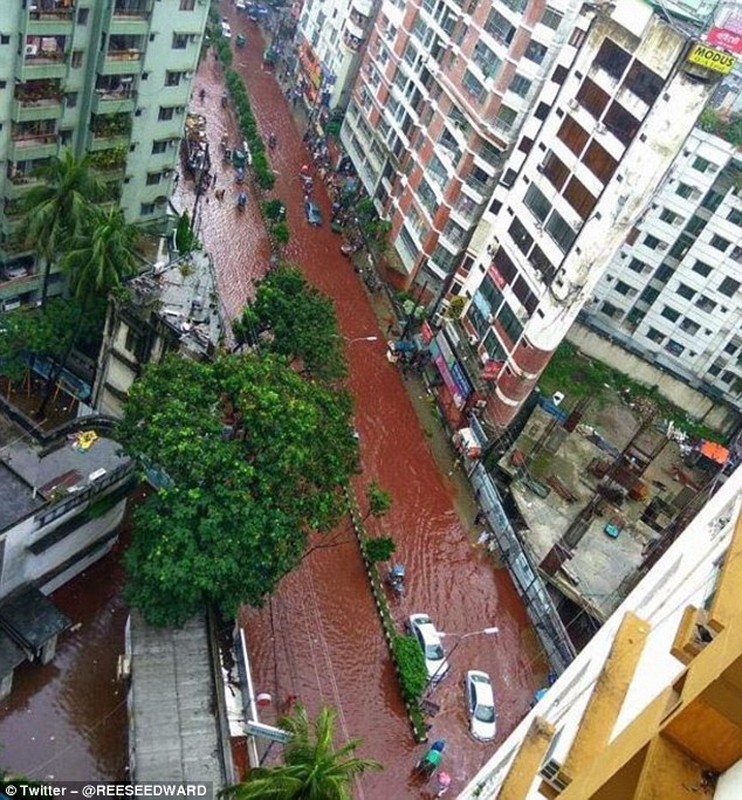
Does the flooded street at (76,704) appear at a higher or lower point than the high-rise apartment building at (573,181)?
lower

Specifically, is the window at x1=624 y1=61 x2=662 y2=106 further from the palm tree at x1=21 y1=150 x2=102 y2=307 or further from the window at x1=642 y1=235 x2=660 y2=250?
the palm tree at x1=21 y1=150 x2=102 y2=307

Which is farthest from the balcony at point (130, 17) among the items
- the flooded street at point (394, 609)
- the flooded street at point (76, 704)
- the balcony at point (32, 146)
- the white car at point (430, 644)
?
the white car at point (430, 644)

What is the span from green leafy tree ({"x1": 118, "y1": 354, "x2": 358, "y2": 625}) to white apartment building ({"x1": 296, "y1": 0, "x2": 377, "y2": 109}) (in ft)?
161

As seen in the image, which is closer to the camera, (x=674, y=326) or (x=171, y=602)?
(x=171, y=602)

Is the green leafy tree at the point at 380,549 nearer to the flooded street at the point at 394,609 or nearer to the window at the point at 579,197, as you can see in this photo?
the flooded street at the point at 394,609

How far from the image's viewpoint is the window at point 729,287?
47.3m

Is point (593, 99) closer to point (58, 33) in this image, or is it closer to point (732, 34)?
point (732, 34)

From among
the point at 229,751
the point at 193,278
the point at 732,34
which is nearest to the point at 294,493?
the point at 229,751

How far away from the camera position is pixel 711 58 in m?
30.6

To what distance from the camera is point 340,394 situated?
105ft

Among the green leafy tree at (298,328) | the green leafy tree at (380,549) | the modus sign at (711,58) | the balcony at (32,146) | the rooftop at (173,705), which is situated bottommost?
the green leafy tree at (380,549)

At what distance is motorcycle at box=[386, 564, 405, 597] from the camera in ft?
117

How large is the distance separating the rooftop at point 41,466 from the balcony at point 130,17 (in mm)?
18108

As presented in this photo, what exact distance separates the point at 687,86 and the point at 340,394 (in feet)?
63.2
